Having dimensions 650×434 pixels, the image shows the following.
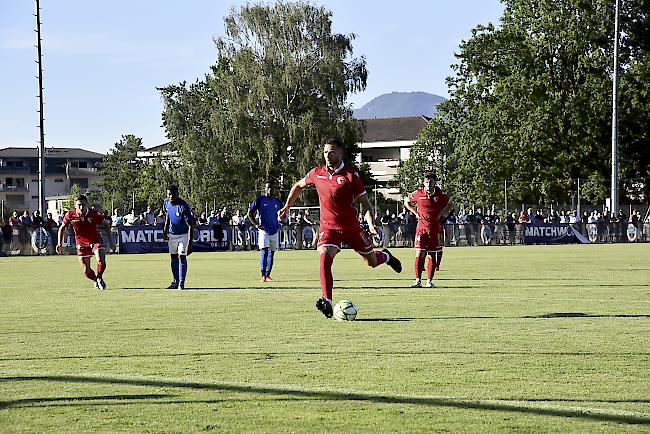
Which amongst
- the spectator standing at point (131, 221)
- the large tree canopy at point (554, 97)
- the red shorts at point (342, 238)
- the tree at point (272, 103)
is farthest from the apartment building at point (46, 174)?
the red shorts at point (342, 238)

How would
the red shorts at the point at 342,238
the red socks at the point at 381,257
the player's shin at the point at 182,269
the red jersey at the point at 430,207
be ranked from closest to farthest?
the red shorts at the point at 342,238, the red socks at the point at 381,257, the player's shin at the point at 182,269, the red jersey at the point at 430,207

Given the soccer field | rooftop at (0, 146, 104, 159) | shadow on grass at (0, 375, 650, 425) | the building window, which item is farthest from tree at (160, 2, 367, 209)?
rooftop at (0, 146, 104, 159)

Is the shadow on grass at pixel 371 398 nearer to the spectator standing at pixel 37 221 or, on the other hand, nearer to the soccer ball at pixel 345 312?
the soccer ball at pixel 345 312

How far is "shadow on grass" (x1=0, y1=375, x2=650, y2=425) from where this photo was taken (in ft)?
23.3

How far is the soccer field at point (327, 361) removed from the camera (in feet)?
23.4

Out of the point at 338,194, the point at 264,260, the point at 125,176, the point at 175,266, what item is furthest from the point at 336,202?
the point at 125,176

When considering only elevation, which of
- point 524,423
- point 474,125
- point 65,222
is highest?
point 474,125

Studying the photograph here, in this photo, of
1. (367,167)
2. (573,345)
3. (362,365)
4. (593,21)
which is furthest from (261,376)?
(367,167)

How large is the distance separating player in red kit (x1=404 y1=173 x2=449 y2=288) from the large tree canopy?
43.8 meters

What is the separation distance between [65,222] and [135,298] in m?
3.96

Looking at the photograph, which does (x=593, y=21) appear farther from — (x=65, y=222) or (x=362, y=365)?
(x=362, y=365)

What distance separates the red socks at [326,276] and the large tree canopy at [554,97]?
168 ft

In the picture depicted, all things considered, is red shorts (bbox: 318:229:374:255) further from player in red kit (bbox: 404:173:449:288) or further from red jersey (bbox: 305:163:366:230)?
player in red kit (bbox: 404:173:449:288)

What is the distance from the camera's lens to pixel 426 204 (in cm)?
2084
